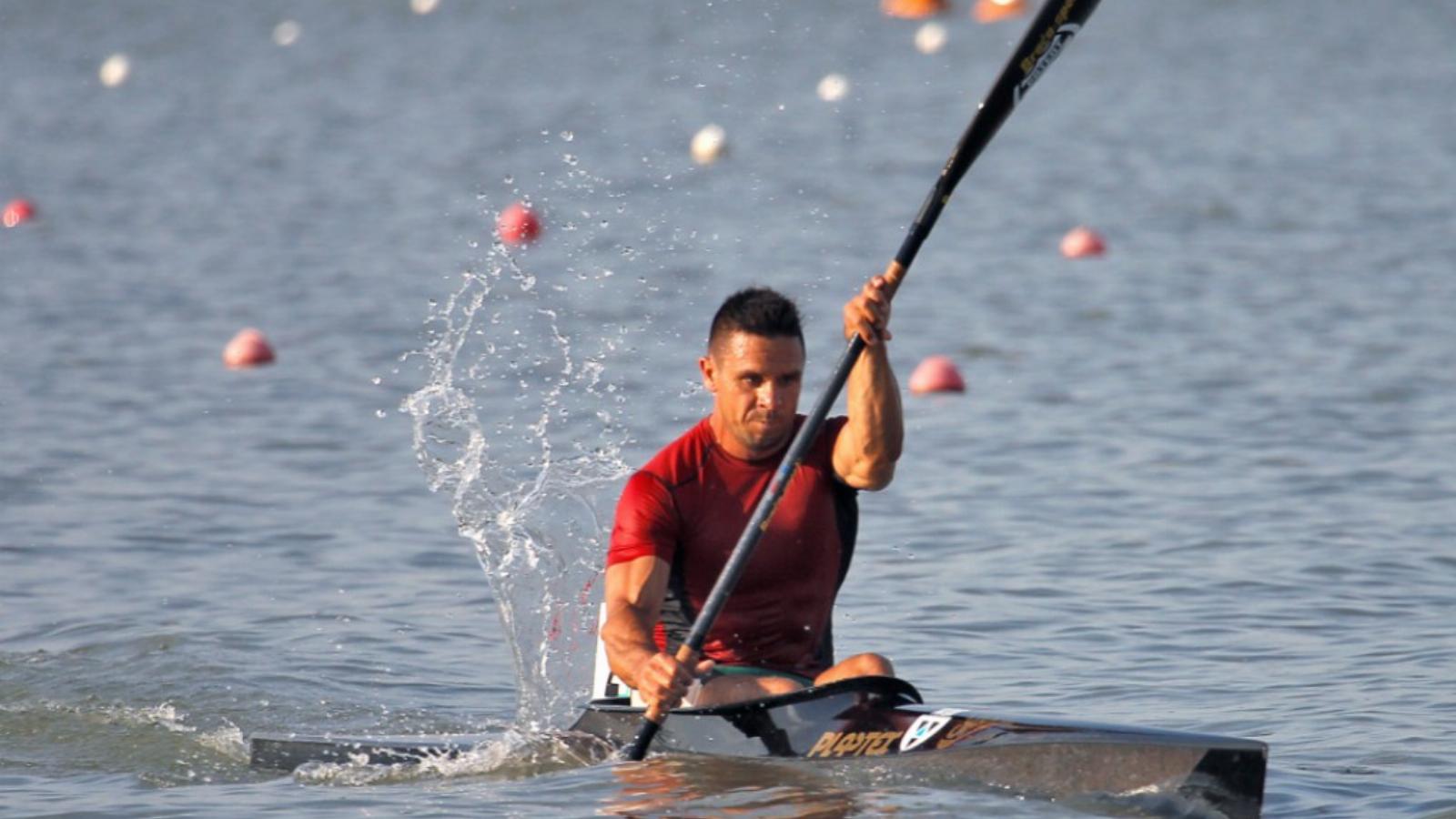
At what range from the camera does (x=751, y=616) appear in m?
6.55

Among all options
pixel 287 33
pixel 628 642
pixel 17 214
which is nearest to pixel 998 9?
pixel 287 33

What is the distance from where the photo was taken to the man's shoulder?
21.2 feet

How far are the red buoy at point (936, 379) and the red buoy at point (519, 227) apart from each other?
20.1 ft

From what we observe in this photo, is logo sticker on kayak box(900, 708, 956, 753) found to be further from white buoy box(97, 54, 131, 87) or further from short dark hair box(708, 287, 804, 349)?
white buoy box(97, 54, 131, 87)

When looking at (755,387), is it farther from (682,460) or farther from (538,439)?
(538,439)

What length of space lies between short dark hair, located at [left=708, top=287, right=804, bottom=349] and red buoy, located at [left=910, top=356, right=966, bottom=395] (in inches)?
298

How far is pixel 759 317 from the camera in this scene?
634 cm

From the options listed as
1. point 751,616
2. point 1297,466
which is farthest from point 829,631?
point 1297,466

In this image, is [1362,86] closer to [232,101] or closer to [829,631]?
[232,101]

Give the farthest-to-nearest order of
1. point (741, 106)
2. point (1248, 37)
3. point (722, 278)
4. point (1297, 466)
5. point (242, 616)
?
point (1248, 37)
point (741, 106)
point (722, 278)
point (1297, 466)
point (242, 616)

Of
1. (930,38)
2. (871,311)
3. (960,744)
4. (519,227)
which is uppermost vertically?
(930,38)

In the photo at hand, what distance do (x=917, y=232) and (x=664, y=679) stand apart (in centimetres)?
150

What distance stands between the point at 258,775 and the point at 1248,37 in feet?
124

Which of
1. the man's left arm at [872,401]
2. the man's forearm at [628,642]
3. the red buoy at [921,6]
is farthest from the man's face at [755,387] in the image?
the red buoy at [921,6]
